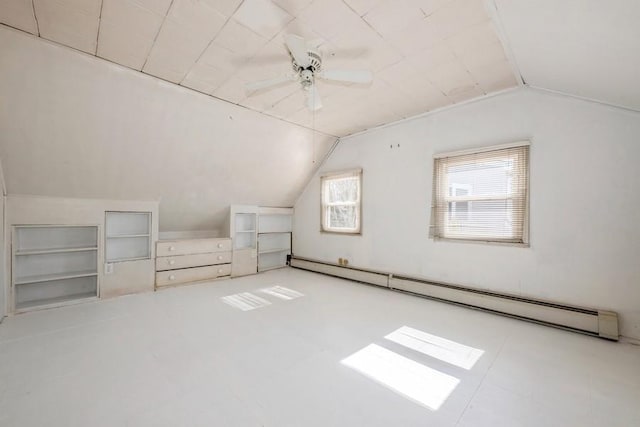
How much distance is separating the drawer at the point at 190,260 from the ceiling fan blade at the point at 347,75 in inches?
146

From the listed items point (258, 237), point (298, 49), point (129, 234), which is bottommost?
point (258, 237)

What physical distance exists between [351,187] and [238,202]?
2198 millimetres

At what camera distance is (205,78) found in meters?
2.88

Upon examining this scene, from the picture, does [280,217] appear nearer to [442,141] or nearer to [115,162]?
[115,162]

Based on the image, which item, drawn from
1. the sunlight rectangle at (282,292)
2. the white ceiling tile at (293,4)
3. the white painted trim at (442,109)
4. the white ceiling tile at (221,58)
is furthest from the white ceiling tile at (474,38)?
the sunlight rectangle at (282,292)

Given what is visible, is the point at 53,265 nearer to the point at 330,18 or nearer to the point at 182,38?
the point at 182,38

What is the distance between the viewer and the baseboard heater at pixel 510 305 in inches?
103

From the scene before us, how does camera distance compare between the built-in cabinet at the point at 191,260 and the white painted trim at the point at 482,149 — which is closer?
the white painted trim at the point at 482,149

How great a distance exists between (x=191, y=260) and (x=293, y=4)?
13.2ft

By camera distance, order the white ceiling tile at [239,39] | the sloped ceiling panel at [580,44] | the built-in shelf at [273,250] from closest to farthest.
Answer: the sloped ceiling panel at [580,44] → the white ceiling tile at [239,39] → the built-in shelf at [273,250]

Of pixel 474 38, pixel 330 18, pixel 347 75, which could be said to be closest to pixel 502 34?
pixel 474 38

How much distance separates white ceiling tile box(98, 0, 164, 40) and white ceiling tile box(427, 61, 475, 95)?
101 inches

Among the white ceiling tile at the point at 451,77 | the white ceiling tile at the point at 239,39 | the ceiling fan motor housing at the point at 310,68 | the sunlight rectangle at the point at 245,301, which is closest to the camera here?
the ceiling fan motor housing at the point at 310,68

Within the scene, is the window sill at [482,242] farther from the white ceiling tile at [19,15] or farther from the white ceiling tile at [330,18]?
the white ceiling tile at [19,15]
